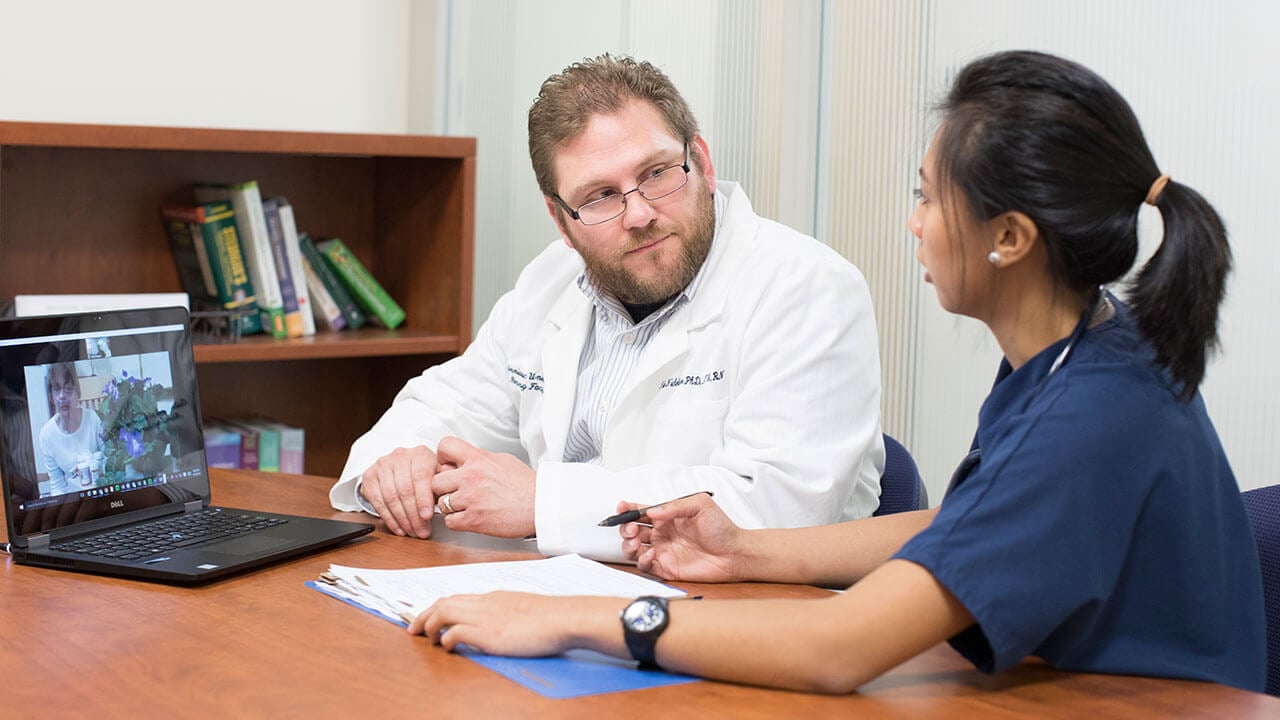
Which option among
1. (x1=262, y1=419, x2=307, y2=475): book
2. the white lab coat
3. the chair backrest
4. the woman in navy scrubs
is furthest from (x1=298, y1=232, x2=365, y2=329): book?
the chair backrest

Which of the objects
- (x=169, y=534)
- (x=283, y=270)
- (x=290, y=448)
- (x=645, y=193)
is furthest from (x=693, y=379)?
(x=290, y=448)

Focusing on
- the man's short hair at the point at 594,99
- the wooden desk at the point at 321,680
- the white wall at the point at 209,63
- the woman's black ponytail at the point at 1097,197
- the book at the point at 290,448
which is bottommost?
the book at the point at 290,448

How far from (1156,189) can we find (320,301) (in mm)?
2357

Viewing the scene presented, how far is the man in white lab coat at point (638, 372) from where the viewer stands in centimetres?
168

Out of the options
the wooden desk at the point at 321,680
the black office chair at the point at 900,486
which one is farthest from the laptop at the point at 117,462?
the black office chair at the point at 900,486

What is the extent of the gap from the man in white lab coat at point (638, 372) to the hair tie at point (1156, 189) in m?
0.65

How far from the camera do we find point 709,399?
1.87 meters

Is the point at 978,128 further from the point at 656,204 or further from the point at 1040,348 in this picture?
the point at 656,204

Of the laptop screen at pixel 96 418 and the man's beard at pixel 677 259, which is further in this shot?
the man's beard at pixel 677 259

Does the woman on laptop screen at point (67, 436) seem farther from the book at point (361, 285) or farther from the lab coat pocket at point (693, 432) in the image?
the book at point (361, 285)

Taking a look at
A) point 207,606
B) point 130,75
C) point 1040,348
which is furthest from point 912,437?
point 130,75

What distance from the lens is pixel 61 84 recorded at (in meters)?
3.04

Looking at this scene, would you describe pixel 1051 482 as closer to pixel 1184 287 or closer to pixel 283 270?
pixel 1184 287

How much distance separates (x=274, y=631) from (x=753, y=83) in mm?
1808
